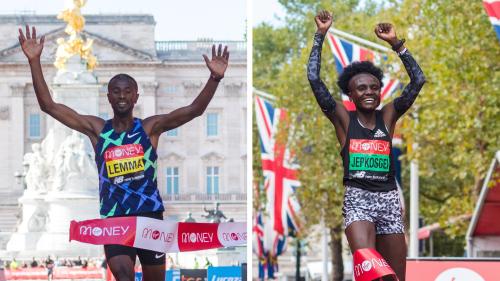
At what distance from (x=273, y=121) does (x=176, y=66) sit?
65.9 feet

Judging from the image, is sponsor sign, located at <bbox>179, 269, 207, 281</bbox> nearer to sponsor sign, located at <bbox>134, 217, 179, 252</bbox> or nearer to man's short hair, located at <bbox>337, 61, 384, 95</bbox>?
sponsor sign, located at <bbox>134, 217, 179, 252</bbox>

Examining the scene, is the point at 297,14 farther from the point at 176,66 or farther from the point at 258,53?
the point at 176,66

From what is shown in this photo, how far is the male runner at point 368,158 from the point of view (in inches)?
349

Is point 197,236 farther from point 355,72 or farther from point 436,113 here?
point 436,113

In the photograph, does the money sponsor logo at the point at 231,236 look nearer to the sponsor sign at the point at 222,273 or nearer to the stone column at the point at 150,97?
the sponsor sign at the point at 222,273

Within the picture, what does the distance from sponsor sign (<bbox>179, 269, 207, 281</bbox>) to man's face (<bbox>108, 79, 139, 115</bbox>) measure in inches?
344

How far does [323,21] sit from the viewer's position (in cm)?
959

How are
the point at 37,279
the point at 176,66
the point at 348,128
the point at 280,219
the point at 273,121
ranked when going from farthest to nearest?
the point at 273,121 < the point at 280,219 < the point at 37,279 < the point at 176,66 < the point at 348,128

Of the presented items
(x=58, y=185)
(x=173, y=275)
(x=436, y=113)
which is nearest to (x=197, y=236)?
(x=173, y=275)

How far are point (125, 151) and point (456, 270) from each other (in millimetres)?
4871

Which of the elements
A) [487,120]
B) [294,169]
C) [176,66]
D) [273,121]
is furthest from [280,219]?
[176,66]

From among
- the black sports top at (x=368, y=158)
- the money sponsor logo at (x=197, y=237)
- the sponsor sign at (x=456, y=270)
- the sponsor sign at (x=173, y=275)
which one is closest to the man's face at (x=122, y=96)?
the money sponsor logo at (x=197, y=237)

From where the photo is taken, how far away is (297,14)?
77.7 m

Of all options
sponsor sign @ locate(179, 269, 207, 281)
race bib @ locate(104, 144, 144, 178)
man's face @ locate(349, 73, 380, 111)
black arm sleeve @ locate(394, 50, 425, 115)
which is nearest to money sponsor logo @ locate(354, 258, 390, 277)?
man's face @ locate(349, 73, 380, 111)
